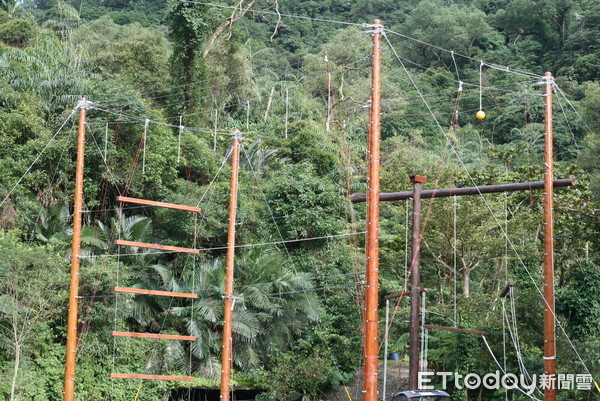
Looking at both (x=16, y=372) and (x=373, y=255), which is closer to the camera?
(x=373, y=255)

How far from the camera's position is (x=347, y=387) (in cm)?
2612

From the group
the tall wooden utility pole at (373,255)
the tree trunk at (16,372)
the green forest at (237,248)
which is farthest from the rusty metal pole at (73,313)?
the tall wooden utility pole at (373,255)

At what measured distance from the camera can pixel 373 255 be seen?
14.4m

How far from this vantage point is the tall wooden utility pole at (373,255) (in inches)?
551

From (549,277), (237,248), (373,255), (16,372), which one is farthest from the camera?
(237,248)

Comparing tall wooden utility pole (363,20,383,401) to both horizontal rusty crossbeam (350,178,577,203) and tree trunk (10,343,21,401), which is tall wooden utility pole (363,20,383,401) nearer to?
horizontal rusty crossbeam (350,178,577,203)

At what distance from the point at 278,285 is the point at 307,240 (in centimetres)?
246

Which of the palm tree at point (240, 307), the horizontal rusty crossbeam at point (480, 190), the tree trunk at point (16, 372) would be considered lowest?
the tree trunk at point (16, 372)

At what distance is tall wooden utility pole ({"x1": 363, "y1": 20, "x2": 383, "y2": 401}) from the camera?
14.0 metres

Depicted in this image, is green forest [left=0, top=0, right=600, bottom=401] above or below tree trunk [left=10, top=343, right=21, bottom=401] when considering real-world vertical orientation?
above

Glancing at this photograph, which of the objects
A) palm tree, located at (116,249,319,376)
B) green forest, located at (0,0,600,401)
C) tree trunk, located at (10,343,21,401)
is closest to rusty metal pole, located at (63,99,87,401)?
green forest, located at (0,0,600,401)

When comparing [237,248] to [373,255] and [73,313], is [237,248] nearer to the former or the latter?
[73,313]

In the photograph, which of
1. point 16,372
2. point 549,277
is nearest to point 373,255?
point 549,277

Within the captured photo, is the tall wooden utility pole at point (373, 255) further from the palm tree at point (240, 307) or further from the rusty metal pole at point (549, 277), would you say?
the palm tree at point (240, 307)
